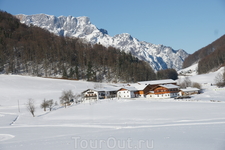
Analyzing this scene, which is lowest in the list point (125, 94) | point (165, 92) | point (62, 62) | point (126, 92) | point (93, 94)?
point (125, 94)

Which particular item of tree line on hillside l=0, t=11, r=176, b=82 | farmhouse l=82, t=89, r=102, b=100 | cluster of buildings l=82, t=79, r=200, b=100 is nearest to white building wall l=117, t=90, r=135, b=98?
cluster of buildings l=82, t=79, r=200, b=100

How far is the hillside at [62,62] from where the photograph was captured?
104694mm

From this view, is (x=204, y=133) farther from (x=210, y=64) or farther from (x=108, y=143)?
(x=210, y=64)

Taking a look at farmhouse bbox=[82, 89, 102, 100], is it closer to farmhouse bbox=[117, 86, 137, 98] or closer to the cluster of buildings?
the cluster of buildings

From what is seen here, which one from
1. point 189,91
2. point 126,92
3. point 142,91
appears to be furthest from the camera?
point 142,91

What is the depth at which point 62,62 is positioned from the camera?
114 metres

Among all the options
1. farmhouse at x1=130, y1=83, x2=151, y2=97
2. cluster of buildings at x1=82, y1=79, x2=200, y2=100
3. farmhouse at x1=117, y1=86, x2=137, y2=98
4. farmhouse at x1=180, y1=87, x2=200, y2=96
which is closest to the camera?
cluster of buildings at x1=82, y1=79, x2=200, y2=100

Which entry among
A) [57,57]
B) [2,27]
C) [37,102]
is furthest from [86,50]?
[37,102]

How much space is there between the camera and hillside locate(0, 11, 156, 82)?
105m

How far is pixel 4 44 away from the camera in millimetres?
117125

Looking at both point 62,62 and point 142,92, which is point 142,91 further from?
point 62,62

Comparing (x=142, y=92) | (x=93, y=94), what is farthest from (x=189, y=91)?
(x=93, y=94)

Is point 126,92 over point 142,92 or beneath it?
over

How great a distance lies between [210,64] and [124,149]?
150662 millimetres
